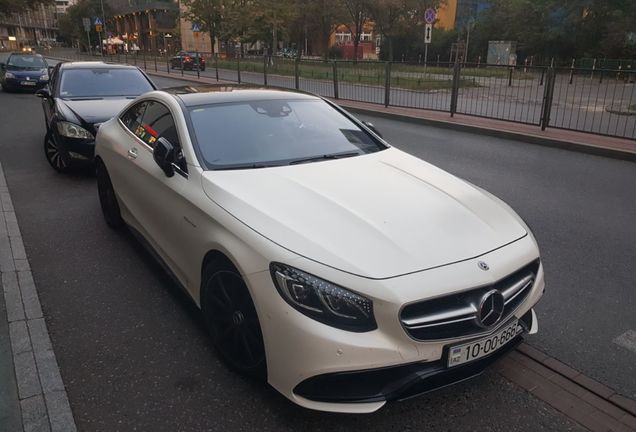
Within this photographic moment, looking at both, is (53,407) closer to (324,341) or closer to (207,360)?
(207,360)

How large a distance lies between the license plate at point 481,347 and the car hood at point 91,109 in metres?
6.30

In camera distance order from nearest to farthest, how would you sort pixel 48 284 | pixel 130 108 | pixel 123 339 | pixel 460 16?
pixel 123 339 → pixel 48 284 → pixel 130 108 → pixel 460 16

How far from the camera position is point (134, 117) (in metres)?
4.79

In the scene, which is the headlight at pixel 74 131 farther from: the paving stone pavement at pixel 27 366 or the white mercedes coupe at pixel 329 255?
the white mercedes coupe at pixel 329 255

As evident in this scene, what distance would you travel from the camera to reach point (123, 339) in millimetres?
3451

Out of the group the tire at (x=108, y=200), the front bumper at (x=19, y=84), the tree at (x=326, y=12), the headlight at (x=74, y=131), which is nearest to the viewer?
the tire at (x=108, y=200)

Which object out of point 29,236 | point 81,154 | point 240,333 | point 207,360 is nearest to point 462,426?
point 240,333

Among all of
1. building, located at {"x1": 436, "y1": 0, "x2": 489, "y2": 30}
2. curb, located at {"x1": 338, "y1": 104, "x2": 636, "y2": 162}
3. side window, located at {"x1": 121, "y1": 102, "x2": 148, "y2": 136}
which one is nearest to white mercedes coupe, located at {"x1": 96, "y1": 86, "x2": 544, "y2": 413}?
side window, located at {"x1": 121, "y1": 102, "x2": 148, "y2": 136}

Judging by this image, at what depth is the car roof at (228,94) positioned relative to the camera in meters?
4.11

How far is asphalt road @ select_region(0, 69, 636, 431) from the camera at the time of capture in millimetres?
2717

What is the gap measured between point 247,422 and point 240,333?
445 millimetres

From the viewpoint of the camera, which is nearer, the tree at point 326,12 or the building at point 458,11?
the tree at point 326,12

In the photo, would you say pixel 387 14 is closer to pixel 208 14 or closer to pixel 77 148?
pixel 208 14

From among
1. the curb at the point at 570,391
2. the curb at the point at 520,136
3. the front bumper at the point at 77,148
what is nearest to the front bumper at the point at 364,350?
the curb at the point at 570,391
